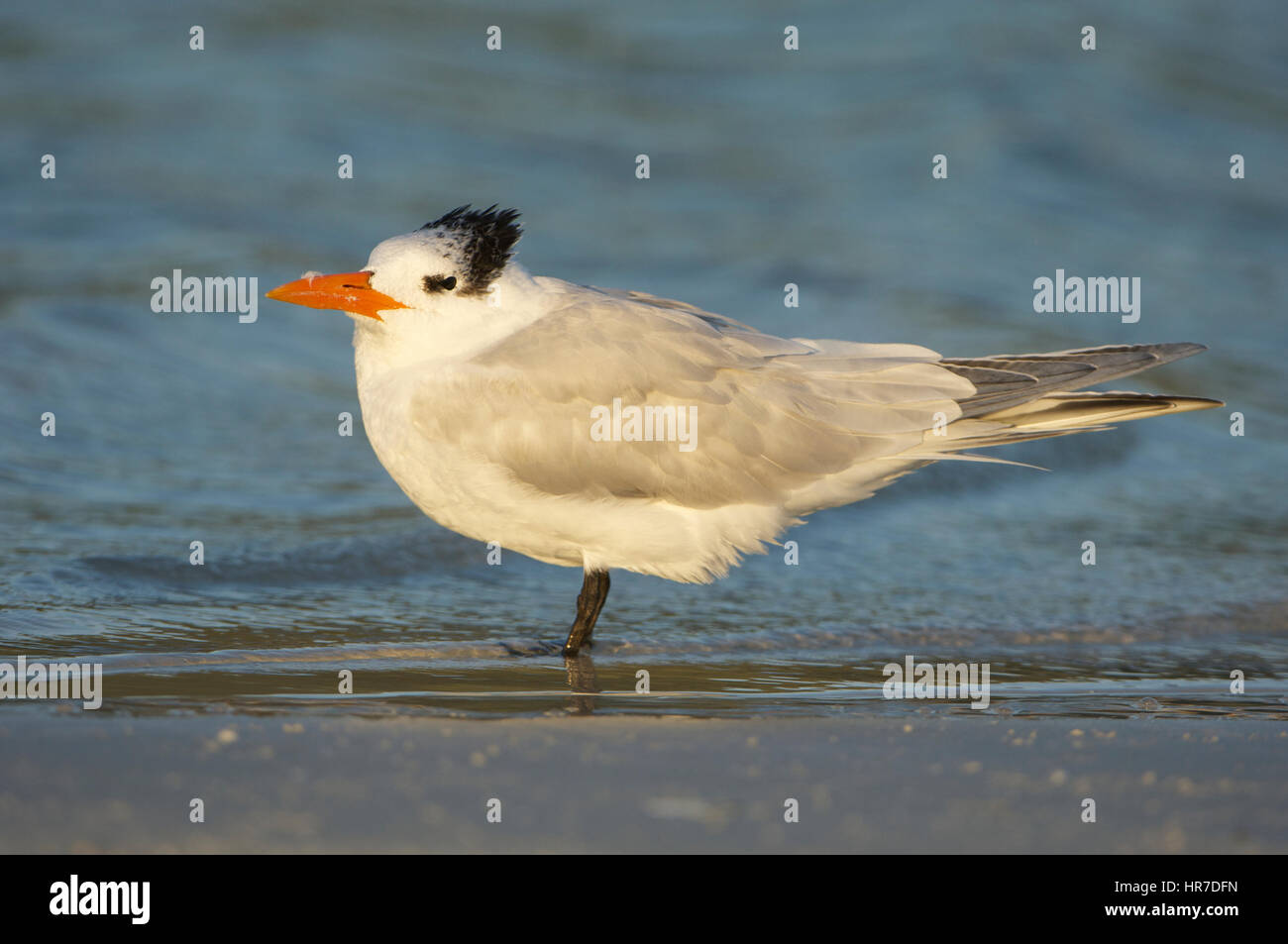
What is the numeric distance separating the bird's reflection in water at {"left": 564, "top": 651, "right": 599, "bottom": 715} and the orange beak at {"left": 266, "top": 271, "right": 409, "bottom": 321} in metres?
1.36

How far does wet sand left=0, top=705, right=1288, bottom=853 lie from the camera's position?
10.5ft

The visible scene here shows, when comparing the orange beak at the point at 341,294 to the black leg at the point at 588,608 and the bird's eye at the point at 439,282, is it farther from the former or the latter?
the black leg at the point at 588,608

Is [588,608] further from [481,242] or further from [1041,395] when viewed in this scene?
[1041,395]

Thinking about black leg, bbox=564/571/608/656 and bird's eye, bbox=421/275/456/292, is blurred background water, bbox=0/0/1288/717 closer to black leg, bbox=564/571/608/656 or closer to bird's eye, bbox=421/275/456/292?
black leg, bbox=564/571/608/656

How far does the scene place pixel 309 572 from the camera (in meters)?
5.95

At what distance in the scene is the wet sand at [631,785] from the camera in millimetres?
3211

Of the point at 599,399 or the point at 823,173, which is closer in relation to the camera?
the point at 599,399

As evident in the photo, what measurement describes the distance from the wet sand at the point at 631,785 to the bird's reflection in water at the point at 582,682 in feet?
0.62

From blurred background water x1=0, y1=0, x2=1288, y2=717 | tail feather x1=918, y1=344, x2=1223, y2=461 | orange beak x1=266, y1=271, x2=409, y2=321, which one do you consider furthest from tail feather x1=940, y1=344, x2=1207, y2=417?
orange beak x1=266, y1=271, x2=409, y2=321

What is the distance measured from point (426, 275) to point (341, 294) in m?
0.30

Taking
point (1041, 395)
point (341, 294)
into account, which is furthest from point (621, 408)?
point (1041, 395)

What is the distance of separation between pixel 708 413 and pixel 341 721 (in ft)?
5.61
